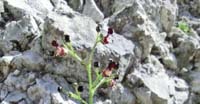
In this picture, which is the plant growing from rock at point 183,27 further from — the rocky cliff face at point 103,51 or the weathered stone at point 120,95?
the weathered stone at point 120,95

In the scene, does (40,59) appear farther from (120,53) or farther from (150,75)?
(150,75)

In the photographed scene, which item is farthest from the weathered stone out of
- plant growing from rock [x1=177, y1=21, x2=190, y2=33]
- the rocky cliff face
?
plant growing from rock [x1=177, y1=21, x2=190, y2=33]

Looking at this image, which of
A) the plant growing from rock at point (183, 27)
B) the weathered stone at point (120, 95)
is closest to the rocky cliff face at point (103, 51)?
the weathered stone at point (120, 95)

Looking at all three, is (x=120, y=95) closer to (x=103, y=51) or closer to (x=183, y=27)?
(x=103, y=51)

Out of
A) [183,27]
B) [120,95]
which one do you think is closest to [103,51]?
[120,95]

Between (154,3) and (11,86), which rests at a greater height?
(154,3)

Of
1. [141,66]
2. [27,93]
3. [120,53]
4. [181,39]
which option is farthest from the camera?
[181,39]

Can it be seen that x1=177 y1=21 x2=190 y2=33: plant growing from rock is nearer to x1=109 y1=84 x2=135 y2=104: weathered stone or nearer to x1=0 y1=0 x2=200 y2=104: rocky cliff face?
x1=0 y1=0 x2=200 y2=104: rocky cliff face

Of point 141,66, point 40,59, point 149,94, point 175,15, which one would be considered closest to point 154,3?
point 175,15
